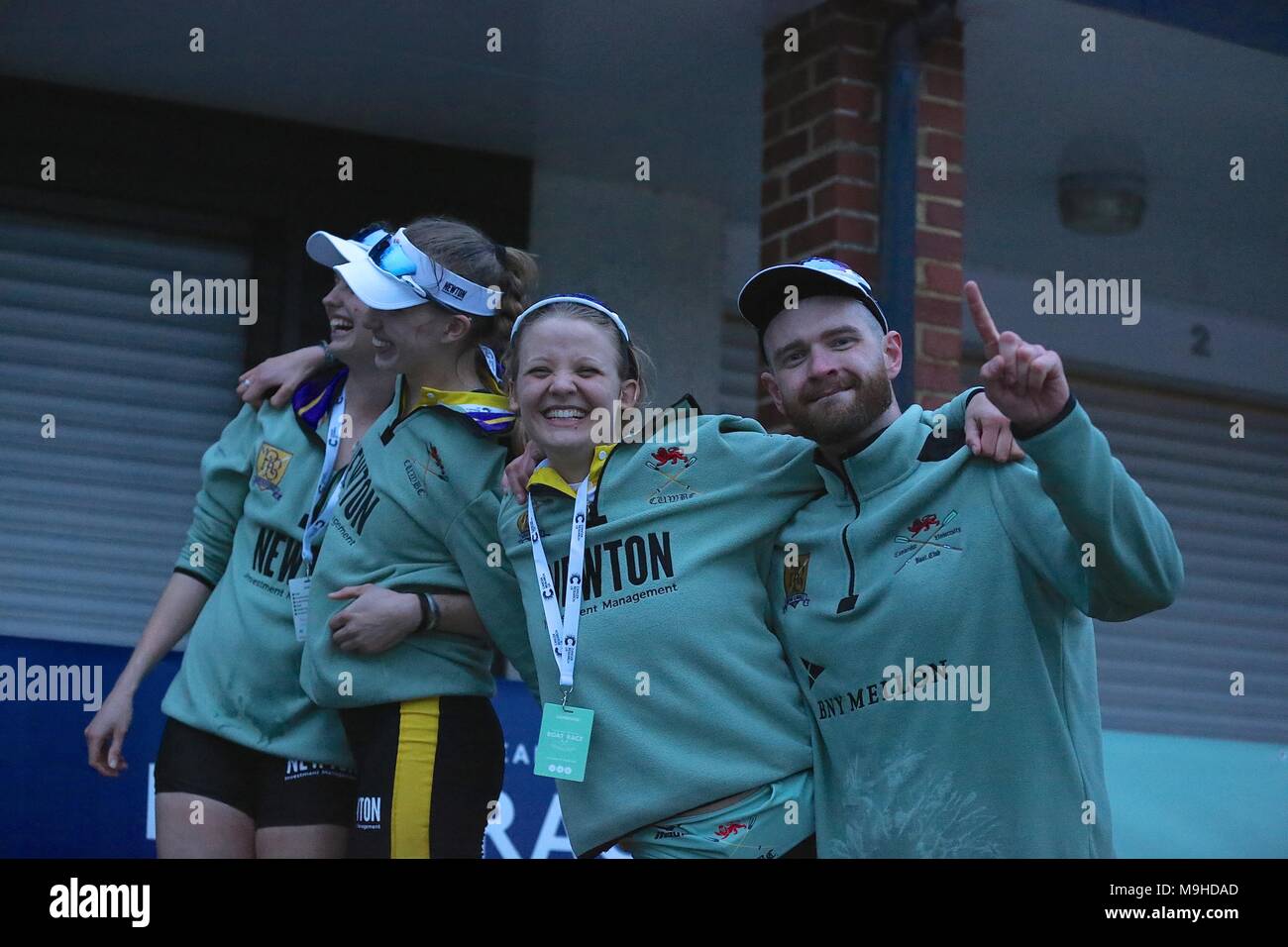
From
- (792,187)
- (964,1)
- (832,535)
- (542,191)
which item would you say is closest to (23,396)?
(542,191)

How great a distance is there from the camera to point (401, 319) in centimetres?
335

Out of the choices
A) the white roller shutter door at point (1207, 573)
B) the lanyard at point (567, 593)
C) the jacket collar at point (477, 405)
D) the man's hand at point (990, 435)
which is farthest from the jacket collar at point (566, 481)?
the white roller shutter door at point (1207, 573)

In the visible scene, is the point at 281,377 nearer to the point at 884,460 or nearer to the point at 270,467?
the point at 270,467

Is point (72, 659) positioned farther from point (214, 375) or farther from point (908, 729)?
point (908, 729)

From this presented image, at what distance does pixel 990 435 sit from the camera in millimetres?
2689

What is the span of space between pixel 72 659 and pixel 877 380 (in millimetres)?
2941

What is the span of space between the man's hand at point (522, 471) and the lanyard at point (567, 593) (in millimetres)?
86

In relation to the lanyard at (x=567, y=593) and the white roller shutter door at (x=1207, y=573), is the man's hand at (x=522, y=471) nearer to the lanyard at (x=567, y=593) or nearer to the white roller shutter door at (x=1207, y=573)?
the lanyard at (x=567, y=593)

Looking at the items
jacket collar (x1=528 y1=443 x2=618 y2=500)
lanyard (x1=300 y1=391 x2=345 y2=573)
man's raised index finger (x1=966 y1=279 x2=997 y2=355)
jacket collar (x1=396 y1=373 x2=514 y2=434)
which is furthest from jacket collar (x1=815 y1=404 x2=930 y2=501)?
lanyard (x1=300 y1=391 x2=345 y2=573)

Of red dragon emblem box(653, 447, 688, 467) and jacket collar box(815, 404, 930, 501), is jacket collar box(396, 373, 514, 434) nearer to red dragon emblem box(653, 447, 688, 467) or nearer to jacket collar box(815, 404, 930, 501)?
red dragon emblem box(653, 447, 688, 467)

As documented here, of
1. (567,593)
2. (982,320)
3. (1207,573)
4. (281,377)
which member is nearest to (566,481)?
(567,593)

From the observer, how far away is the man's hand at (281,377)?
367 cm

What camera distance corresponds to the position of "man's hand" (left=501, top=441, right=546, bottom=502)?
3078mm

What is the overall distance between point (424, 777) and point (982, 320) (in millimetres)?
1396
